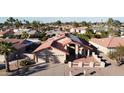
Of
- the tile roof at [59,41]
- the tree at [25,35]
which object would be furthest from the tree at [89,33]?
the tree at [25,35]

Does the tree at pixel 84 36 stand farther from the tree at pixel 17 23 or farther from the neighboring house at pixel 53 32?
the tree at pixel 17 23

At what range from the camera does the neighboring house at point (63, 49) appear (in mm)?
20891

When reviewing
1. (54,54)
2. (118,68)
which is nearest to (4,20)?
(54,54)

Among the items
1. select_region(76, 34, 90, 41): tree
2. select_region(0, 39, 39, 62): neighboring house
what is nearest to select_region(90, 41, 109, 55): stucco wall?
select_region(76, 34, 90, 41): tree

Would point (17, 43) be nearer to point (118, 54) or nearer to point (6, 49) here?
point (6, 49)

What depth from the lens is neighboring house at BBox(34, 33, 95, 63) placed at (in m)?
20.9

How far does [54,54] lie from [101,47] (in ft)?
11.3

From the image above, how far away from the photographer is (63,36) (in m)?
21.5

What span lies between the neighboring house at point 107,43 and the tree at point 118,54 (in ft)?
0.97

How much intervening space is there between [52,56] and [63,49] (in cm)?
107

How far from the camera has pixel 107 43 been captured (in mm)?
21125
